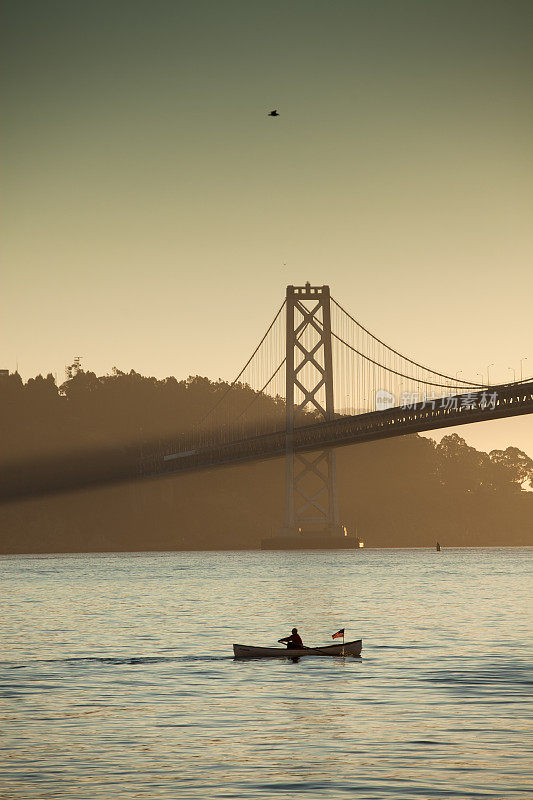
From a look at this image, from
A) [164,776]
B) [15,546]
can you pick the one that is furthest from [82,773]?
[15,546]

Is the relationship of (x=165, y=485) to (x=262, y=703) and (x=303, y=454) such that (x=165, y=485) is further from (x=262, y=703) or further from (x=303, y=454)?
(x=262, y=703)

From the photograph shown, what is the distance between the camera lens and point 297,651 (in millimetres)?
31062

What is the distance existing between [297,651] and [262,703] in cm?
633

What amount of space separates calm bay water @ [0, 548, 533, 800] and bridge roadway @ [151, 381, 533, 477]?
81.2 feet

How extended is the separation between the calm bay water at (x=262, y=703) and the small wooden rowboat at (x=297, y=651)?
287 mm

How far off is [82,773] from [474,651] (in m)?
16.2

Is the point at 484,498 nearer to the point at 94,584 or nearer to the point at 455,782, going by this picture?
the point at 94,584

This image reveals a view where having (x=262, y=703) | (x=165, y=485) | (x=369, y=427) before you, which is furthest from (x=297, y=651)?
(x=165, y=485)

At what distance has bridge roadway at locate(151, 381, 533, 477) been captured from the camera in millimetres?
74875

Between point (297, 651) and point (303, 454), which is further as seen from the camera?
point (303, 454)

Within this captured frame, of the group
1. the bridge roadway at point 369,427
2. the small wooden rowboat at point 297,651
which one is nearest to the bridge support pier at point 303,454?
the bridge roadway at point 369,427

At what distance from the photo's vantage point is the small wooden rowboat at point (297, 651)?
30.8 m

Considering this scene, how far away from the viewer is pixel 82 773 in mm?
18453

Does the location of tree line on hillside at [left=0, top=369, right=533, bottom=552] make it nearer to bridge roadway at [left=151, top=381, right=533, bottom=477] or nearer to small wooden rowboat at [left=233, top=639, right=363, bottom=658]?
bridge roadway at [left=151, top=381, right=533, bottom=477]
